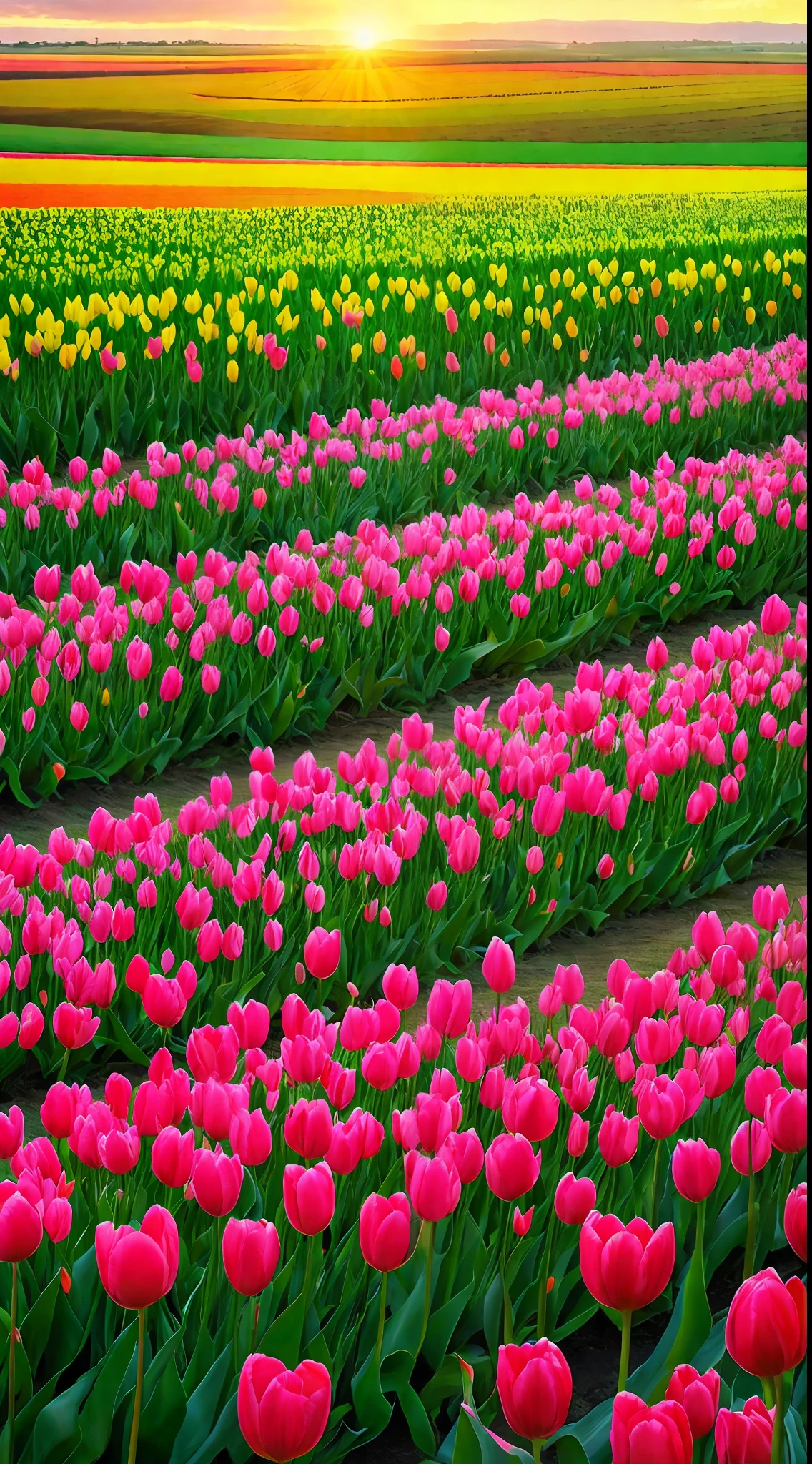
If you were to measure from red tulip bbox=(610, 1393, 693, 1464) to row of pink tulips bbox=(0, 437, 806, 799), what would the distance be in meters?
3.26

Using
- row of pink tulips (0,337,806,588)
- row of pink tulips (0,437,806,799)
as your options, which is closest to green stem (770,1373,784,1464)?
row of pink tulips (0,437,806,799)

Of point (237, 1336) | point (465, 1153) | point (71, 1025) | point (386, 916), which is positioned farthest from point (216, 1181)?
point (386, 916)

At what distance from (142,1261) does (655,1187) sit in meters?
1.08

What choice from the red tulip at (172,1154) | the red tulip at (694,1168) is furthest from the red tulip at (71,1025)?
the red tulip at (694,1168)

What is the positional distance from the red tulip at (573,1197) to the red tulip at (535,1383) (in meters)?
0.52

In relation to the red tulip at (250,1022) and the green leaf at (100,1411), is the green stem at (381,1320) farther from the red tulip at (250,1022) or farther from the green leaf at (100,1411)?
the red tulip at (250,1022)

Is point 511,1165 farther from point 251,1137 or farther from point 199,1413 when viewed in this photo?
point 199,1413

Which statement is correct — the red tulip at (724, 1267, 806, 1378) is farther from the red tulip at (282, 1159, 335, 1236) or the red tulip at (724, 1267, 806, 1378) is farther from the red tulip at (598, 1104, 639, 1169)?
the red tulip at (598, 1104, 639, 1169)

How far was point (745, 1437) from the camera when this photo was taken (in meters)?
1.35

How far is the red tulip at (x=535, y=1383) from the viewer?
1.38m

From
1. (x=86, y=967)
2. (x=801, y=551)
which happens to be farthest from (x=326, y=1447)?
(x=801, y=551)

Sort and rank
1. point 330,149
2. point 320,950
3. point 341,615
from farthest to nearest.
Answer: point 330,149, point 341,615, point 320,950

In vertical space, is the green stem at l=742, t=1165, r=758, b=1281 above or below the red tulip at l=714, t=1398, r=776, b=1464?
below

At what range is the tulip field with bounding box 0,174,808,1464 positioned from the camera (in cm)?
183
